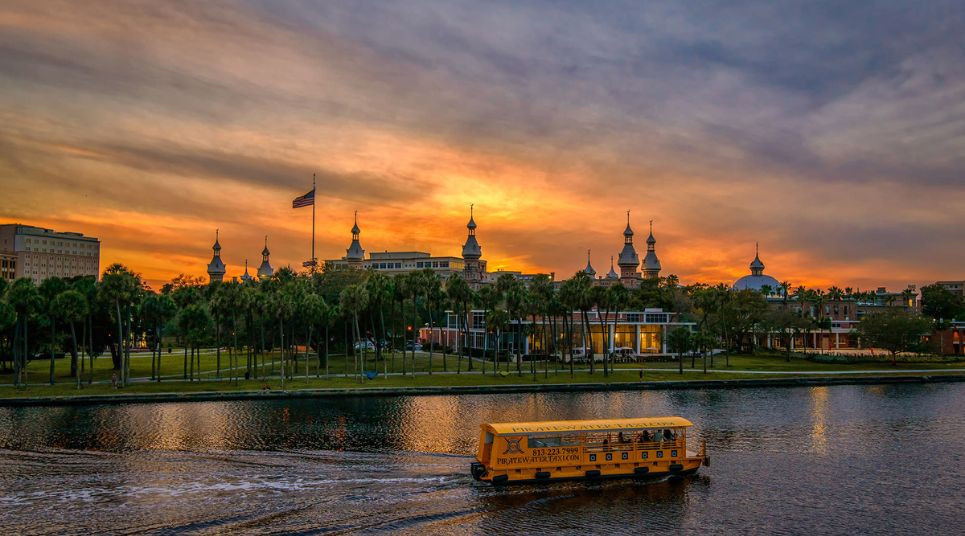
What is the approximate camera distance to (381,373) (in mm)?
108938

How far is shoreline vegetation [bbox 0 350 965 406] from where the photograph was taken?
86062mm

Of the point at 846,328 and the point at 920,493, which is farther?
the point at 846,328

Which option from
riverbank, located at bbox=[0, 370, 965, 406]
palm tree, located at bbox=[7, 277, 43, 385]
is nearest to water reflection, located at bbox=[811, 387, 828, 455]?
riverbank, located at bbox=[0, 370, 965, 406]

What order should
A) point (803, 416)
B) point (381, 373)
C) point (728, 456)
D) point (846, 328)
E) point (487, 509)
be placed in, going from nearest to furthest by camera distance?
point (487, 509) → point (728, 456) → point (803, 416) → point (381, 373) → point (846, 328)

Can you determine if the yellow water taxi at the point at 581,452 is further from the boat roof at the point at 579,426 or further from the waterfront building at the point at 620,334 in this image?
the waterfront building at the point at 620,334

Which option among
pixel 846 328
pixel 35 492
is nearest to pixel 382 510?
pixel 35 492

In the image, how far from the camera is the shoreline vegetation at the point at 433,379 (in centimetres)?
8606

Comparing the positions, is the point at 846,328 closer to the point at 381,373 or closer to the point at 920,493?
the point at 381,373

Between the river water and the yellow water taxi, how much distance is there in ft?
2.91

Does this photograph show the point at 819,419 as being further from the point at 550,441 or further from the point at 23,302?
Result: the point at 23,302

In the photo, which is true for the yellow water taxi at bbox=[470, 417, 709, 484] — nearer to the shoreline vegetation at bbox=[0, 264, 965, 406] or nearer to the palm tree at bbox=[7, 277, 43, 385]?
the shoreline vegetation at bbox=[0, 264, 965, 406]

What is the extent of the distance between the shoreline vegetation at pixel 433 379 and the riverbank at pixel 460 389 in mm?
109

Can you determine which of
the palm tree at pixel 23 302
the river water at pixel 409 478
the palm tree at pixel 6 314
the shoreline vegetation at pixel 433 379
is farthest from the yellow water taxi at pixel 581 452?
the palm tree at pixel 23 302

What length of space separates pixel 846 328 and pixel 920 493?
159295mm
